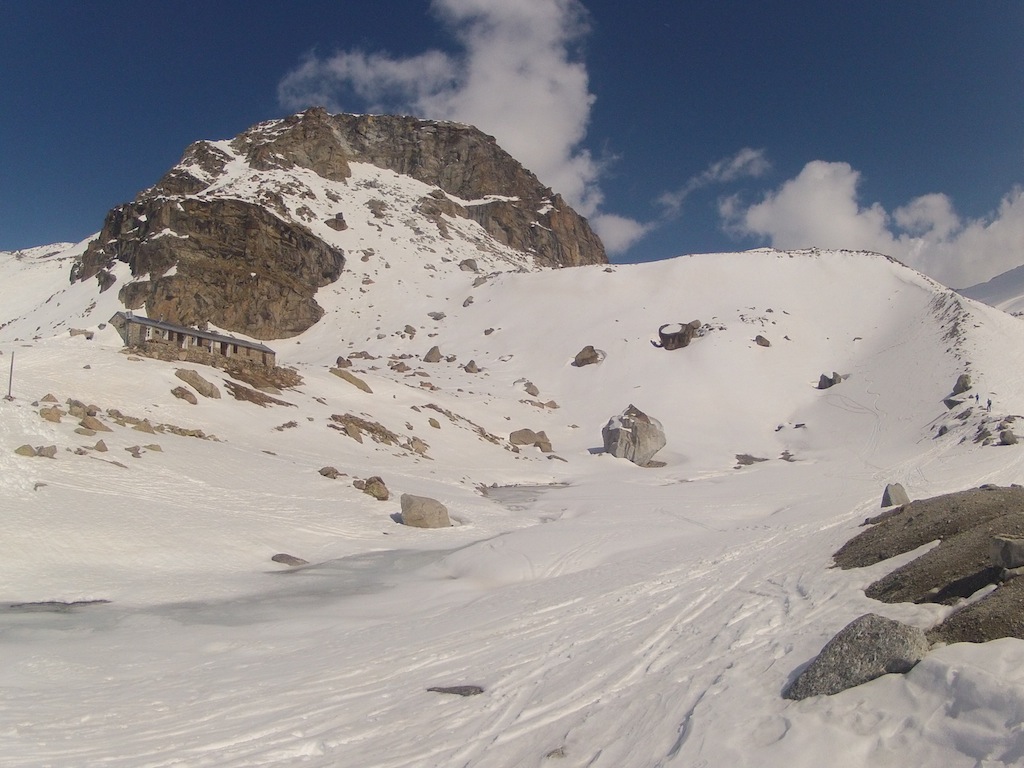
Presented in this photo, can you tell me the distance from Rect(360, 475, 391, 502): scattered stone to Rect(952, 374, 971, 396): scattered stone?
106 feet

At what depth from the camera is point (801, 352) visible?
45969mm

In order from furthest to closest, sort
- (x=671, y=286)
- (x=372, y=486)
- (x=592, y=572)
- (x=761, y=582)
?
(x=671, y=286), (x=372, y=486), (x=592, y=572), (x=761, y=582)

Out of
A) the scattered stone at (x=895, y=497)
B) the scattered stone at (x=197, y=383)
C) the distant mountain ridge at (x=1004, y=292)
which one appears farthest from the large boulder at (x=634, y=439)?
the distant mountain ridge at (x=1004, y=292)

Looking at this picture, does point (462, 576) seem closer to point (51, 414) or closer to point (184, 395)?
point (51, 414)

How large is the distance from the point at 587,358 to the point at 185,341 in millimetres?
26927

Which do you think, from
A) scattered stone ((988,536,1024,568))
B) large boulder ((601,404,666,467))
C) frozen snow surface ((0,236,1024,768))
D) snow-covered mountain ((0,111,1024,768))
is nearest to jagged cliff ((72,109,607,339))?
snow-covered mountain ((0,111,1024,768))

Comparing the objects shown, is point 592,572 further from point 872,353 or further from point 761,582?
point 872,353

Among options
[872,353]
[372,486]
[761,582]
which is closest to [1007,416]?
[872,353]

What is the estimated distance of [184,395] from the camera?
21031 mm

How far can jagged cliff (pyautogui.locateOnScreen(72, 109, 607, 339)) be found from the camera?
53.0m

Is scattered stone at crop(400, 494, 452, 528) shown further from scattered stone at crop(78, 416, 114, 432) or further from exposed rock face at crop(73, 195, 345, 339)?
exposed rock face at crop(73, 195, 345, 339)

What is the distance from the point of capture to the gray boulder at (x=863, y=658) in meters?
4.74

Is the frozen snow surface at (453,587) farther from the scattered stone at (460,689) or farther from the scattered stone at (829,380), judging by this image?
the scattered stone at (829,380)

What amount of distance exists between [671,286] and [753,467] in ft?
95.3
